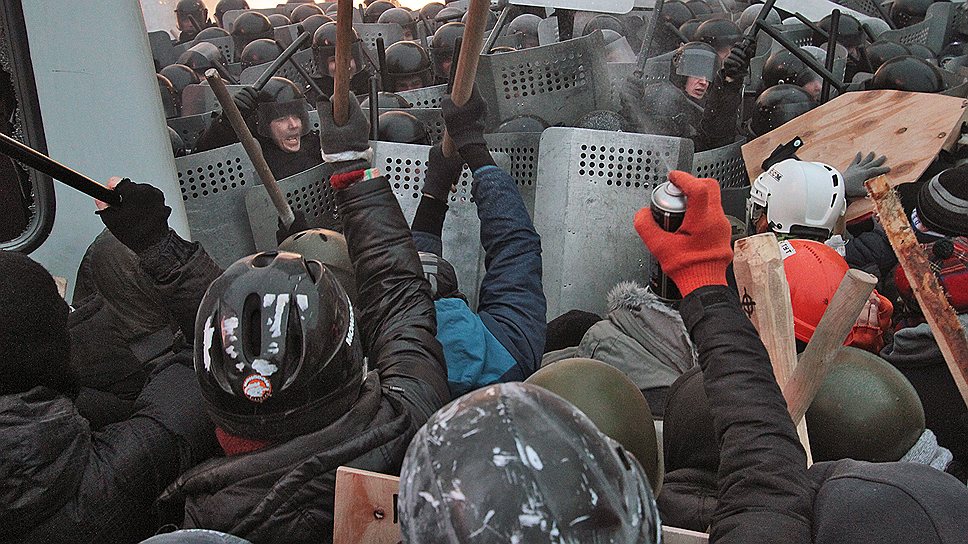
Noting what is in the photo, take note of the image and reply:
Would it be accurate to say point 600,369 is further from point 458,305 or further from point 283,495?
point 283,495

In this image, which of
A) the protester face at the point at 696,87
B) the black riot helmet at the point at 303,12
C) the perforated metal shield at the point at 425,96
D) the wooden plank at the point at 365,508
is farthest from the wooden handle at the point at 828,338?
the black riot helmet at the point at 303,12

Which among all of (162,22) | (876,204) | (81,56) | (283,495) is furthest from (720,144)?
(162,22)

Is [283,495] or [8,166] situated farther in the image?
[8,166]

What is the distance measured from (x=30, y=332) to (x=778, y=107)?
5.18 meters

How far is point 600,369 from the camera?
2.15 meters

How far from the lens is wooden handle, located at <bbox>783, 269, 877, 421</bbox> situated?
167 cm

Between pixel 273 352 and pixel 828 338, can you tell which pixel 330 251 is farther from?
pixel 828 338

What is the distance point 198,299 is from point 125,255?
0.91m

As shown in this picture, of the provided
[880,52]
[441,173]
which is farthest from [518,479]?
[880,52]

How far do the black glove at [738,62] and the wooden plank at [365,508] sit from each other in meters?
4.47

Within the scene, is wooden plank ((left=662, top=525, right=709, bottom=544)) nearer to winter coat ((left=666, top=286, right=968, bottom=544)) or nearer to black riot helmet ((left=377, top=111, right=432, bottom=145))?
winter coat ((left=666, top=286, right=968, bottom=544))

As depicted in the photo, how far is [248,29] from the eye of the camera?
36.2 feet

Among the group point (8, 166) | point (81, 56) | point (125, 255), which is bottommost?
point (125, 255)

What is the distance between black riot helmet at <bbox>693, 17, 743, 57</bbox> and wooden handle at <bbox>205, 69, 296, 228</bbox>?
470 centimetres
